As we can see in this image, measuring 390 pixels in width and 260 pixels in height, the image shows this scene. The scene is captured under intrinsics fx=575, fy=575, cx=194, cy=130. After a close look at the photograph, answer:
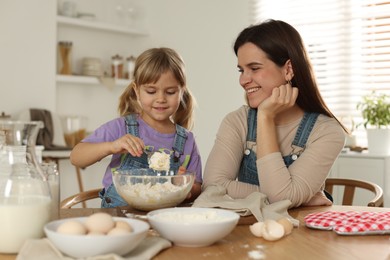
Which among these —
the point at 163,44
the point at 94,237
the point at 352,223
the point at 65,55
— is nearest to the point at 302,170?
the point at 352,223

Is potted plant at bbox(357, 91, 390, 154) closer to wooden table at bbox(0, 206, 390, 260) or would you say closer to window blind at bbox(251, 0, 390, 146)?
window blind at bbox(251, 0, 390, 146)

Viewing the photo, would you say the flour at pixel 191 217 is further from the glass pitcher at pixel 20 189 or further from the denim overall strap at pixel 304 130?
the denim overall strap at pixel 304 130

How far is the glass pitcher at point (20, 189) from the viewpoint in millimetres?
1028

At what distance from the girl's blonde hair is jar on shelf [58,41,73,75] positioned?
2.67 metres

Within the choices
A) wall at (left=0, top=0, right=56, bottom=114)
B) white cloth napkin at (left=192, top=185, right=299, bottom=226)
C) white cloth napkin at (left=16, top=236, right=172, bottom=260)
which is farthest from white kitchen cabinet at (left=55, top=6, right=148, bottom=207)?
white cloth napkin at (left=16, top=236, right=172, bottom=260)

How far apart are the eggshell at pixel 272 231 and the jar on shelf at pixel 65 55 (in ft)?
12.5

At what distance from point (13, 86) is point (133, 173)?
3.18 meters

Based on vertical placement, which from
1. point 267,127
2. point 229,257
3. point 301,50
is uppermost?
point 301,50

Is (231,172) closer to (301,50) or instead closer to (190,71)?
(301,50)

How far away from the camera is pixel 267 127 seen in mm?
1789

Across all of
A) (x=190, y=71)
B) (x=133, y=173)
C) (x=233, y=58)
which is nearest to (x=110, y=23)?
(x=190, y=71)

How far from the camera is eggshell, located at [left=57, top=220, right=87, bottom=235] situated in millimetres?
963

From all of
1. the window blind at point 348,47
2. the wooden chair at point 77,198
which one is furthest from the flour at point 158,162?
the window blind at point 348,47

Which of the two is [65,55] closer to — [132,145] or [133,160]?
[133,160]
